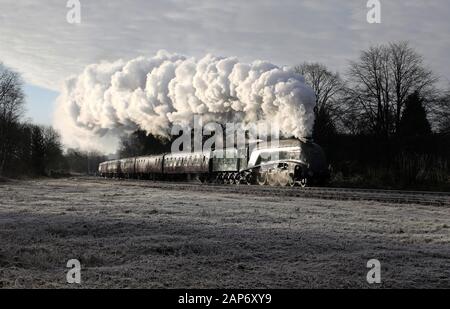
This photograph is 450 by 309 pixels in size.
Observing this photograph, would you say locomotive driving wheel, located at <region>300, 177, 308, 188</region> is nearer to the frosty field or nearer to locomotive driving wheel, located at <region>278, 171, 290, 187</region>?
locomotive driving wheel, located at <region>278, 171, 290, 187</region>

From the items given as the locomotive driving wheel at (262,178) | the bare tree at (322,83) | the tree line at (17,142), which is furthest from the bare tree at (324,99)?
the tree line at (17,142)

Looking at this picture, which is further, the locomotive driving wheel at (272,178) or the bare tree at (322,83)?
the bare tree at (322,83)

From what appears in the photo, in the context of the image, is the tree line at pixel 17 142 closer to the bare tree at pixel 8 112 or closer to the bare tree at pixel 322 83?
the bare tree at pixel 8 112

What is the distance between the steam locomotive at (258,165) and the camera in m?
26.2

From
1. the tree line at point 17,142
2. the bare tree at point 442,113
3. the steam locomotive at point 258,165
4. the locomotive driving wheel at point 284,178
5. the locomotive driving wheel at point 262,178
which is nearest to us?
the steam locomotive at point 258,165

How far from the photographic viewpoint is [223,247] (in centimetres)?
919

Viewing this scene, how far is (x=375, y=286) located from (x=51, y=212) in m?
10.7

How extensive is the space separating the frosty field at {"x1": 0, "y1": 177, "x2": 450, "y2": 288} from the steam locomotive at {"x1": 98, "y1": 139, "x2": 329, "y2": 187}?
10.9m

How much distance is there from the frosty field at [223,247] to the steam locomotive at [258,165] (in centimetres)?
1089

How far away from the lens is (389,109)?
4859cm

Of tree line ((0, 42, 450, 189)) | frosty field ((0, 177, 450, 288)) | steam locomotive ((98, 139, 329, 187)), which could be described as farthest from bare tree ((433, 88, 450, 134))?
frosty field ((0, 177, 450, 288))

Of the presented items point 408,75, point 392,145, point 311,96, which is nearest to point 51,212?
point 311,96

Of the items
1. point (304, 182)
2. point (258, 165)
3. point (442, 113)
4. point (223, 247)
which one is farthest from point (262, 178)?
point (442, 113)

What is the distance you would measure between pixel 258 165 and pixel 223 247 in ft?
65.1
